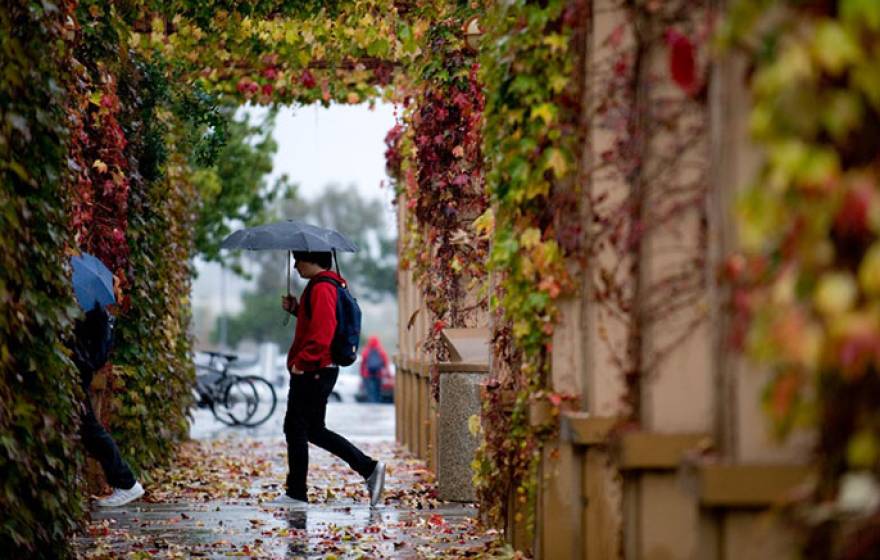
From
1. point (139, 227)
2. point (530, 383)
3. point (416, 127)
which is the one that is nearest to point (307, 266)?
point (139, 227)

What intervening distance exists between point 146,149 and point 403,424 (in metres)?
7.22

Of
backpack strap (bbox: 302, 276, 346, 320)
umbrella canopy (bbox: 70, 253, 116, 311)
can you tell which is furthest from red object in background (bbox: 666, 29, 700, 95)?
backpack strap (bbox: 302, 276, 346, 320)

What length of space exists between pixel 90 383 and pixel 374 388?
100.0 feet

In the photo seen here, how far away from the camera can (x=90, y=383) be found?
1125 centimetres

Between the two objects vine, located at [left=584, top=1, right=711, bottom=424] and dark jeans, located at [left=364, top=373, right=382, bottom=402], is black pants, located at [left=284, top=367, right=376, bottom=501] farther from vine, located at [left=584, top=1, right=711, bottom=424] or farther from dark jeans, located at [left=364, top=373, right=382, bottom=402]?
dark jeans, located at [left=364, top=373, right=382, bottom=402]

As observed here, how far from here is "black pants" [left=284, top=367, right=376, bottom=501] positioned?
1220 cm

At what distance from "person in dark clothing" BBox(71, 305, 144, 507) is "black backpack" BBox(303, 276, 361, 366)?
1617 mm

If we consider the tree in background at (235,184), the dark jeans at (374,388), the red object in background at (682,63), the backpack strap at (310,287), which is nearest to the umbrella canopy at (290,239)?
the backpack strap at (310,287)

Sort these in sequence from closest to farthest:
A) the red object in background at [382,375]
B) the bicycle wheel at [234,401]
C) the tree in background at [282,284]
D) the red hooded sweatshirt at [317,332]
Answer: the red hooded sweatshirt at [317,332] → the bicycle wheel at [234,401] → the red object in background at [382,375] → the tree in background at [282,284]

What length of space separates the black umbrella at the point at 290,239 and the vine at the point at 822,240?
27.8 ft

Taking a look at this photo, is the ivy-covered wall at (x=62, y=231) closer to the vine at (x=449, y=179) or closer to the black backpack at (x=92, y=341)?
the black backpack at (x=92, y=341)

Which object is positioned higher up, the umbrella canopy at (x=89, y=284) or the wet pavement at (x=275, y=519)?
the umbrella canopy at (x=89, y=284)

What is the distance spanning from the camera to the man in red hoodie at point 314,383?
39.8 feet

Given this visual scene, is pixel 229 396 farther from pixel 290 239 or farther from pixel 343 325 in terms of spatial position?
pixel 343 325
